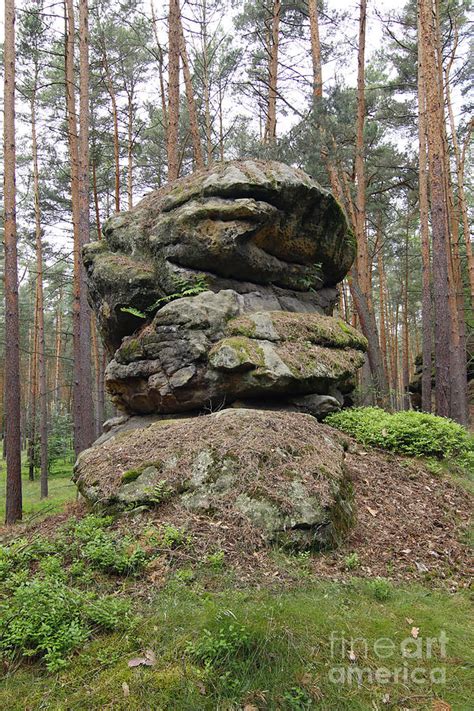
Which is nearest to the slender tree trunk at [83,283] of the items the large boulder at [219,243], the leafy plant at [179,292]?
the large boulder at [219,243]

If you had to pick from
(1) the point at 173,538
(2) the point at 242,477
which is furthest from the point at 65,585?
(2) the point at 242,477

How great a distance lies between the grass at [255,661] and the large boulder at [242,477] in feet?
3.56

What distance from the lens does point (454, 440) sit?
715cm

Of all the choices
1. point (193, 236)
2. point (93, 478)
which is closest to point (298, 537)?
point (93, 478)

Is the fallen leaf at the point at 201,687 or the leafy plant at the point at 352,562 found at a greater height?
the leafy plant at the point at 352,562

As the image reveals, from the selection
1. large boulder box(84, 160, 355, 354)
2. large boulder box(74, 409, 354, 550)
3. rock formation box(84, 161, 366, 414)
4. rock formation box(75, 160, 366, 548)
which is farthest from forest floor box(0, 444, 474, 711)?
large boulder box(84, 160, 355, 354)

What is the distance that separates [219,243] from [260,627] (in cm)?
642

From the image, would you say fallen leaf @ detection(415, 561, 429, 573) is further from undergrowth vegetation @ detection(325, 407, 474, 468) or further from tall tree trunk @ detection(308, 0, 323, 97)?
tall tree trunk @ detection(308, 0, 323, 97)

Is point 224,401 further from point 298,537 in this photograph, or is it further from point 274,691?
point 274,691

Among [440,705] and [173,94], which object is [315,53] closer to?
[173,94]

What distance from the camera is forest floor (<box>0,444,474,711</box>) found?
2594 millimetres

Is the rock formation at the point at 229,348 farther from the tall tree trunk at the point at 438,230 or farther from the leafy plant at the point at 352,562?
the tall tree trunk at the point at 438,230

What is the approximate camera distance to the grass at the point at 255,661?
256cm

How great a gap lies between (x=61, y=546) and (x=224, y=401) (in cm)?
350
